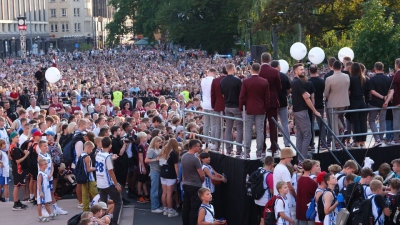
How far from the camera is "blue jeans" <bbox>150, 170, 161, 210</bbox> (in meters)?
17.3

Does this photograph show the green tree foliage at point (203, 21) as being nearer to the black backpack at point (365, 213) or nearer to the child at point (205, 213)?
the child at point (205, 213)

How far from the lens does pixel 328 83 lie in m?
15.7

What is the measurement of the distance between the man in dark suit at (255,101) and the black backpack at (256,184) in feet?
2.77

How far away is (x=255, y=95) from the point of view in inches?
584

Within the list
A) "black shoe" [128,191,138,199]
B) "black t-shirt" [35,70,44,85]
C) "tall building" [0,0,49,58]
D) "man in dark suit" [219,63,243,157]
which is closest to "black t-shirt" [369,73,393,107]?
"man in dark suit" [219,63,243,157]

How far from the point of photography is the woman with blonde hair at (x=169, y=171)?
1652 centimetres

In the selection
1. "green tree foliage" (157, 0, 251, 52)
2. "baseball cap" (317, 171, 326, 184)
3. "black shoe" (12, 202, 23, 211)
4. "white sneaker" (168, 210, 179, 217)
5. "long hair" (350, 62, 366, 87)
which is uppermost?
"green tree foliage" (157, 0, 251, 52)

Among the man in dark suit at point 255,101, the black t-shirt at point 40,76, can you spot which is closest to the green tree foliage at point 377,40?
the black t-shirt at point 40,76

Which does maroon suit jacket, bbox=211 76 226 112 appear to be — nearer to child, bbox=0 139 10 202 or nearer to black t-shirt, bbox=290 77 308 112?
black t-shirt, bbox=290 77 308 112

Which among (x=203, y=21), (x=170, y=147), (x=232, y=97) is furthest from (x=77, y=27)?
(x=232, y=97)

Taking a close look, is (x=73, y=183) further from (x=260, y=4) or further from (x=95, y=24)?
(x=95, y=24)

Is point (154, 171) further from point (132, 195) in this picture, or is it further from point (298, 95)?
point (298, 95)

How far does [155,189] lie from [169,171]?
84 centimetres

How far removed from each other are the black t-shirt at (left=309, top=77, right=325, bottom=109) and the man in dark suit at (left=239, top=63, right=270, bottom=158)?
1.20 meters
